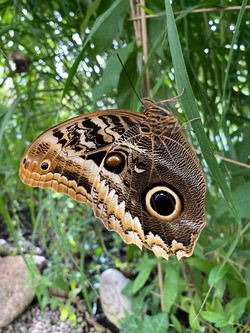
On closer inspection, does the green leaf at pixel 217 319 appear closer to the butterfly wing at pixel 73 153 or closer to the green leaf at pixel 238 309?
the green leaf at pixel 238 309

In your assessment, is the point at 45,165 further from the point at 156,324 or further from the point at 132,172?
the point at 156,324

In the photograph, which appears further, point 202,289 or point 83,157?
point 202,289

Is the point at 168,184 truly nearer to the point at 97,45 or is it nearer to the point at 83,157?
the point at 83,157

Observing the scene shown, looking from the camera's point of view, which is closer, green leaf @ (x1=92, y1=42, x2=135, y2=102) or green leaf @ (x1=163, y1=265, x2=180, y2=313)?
green leaf @ (x1=92, y1=42, x2=135, y2=102)

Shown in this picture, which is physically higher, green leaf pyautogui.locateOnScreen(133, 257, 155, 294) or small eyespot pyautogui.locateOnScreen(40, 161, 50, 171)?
small eyespot pyautogui.locateOnScreen(40, 161, 50, 171)

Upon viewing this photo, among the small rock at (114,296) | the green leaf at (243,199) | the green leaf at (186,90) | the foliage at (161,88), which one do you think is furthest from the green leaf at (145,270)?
the green leaf at (186,90)

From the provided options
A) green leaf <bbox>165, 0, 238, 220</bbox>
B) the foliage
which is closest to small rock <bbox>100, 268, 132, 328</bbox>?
the foliage

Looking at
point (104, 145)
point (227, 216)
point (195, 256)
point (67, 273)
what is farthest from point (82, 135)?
point (67, 273)

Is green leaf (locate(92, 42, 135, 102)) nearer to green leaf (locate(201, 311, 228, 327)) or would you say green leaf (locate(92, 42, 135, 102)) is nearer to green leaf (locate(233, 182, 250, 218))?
green leaf (locate(233, 182, 250, 218))
